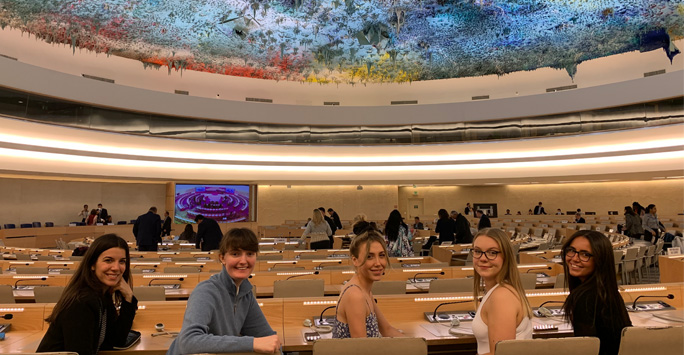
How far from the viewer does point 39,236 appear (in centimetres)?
1319

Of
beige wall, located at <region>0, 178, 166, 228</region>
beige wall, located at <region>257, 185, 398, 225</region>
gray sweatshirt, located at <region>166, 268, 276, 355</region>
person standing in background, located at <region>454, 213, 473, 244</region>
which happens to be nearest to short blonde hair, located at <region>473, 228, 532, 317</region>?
gray sweatshirt, located at <region>166, 268, 276, 355</region>

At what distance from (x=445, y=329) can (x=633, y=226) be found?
10599mm

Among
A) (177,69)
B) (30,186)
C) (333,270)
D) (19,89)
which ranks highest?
(177,69)

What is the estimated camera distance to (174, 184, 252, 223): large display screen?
16.8 meters

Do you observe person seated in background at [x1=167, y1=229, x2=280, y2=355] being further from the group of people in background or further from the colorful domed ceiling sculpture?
the group of people in background

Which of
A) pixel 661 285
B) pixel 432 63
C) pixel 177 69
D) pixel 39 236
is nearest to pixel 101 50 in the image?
pixel 177 69

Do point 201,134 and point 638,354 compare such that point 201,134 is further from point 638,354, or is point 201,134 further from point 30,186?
point 638,354

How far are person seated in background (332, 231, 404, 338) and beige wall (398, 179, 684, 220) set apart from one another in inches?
718

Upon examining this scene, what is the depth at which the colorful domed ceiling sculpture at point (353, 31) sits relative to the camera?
11.8m

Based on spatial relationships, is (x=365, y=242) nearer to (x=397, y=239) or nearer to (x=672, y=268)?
(x=672, y=268)

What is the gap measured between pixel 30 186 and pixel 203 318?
1633cm

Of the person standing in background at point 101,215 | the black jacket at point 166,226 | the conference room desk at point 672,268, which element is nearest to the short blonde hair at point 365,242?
the conference room desk at point 672,268

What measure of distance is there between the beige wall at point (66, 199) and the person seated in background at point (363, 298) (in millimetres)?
15954

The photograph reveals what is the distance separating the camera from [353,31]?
13109 millimetres
